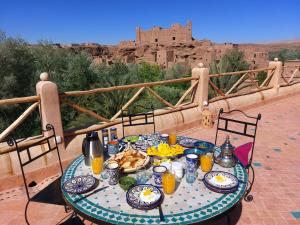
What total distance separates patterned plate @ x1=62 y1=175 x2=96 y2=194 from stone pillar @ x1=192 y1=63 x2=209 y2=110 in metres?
4.74

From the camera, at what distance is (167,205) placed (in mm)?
1943

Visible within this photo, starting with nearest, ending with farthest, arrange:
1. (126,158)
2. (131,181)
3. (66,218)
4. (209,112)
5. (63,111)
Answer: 1. (131,181)
2. (126,158)
3. (66,218)
4. (209,112)
5. (63,111)

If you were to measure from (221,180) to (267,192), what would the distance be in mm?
1889

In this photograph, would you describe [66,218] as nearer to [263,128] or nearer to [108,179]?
[108,179]

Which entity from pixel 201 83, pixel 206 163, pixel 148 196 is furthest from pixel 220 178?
pixel 201 83

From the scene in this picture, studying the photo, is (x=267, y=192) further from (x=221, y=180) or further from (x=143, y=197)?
(x=143, y=197)

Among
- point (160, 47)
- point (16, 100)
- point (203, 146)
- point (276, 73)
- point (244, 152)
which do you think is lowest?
point (244, 152)

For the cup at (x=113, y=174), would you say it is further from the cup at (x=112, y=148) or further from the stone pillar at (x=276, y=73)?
the stone pillar at (x=276, y=73)

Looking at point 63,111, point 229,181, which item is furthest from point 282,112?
point 63,111

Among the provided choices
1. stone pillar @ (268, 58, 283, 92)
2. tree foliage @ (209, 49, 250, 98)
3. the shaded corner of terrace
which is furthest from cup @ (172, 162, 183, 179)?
→ tree foliage @ (209, 49, 250, 98)

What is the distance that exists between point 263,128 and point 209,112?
1635 millimetres

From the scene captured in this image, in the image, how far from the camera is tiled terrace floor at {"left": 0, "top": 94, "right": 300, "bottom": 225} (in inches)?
120

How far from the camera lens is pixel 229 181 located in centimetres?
221

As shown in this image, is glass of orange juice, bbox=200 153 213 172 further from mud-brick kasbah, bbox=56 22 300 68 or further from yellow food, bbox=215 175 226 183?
mud-brick kasbah, bbox=56 22 300 68
